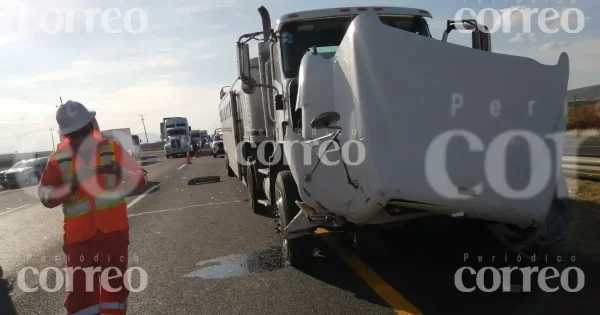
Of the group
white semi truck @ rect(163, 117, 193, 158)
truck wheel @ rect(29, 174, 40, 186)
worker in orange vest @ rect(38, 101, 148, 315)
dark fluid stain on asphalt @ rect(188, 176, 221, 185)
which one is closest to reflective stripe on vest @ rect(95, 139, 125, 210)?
worker in orange vest @ rect(38, 101, 148, 315)

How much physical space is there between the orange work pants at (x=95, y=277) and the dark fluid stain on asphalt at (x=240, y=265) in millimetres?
2553

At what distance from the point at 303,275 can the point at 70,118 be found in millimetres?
3196

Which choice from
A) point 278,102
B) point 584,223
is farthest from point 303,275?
point 584,223

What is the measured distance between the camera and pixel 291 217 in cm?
629

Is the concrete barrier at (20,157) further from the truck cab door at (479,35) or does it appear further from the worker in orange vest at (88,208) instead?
the worker in orange vest at (88,208)

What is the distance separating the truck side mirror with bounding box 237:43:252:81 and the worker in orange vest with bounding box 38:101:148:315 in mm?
2847

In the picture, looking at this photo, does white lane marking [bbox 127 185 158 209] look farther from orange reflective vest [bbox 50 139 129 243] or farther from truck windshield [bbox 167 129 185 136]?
truck windshield [bbox 167 129 185 136]

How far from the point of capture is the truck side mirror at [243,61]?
6664mm

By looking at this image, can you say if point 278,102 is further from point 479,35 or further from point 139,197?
point 139,197

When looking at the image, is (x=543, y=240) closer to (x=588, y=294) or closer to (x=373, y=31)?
(x=588, y=294)

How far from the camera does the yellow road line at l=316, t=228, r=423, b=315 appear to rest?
4.80m

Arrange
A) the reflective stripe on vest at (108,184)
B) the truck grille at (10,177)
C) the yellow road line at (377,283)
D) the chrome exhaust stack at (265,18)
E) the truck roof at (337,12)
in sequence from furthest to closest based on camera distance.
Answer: the truck grille at (10,177) < the chrome exhaust stack at (265,18) < the truck roof at (337,12) < the yellow road line at (377,283) < the reflective stripe on vest at (108,184)

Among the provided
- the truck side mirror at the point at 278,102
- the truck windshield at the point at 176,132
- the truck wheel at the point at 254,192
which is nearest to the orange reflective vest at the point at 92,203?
the truck side mirror at the point at 278,102

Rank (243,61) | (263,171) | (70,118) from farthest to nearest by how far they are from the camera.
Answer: (263,171), (243,61), (70,118)
